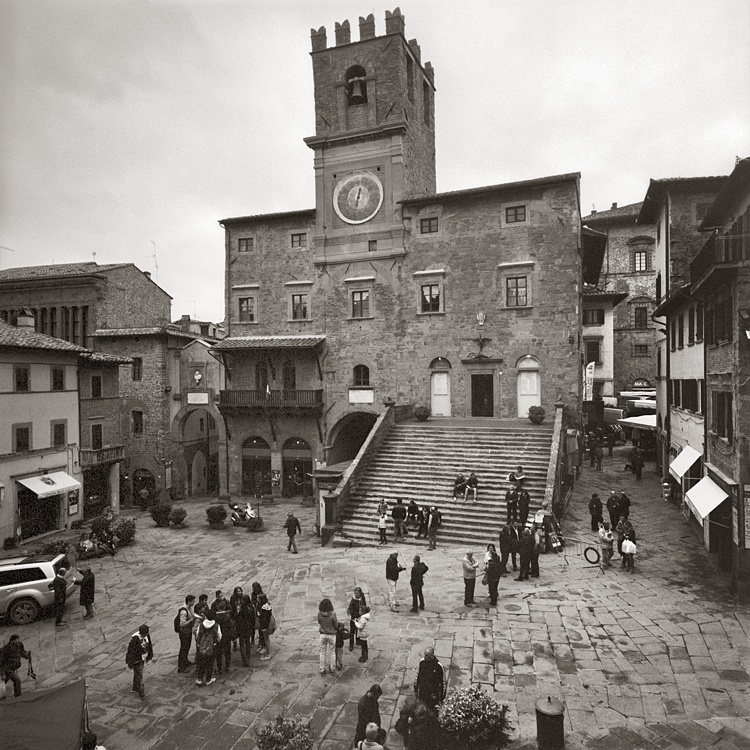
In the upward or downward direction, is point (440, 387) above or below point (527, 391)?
above

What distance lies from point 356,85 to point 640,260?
33179 mm

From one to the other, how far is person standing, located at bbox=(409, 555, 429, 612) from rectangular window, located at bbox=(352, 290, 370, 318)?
2095cm

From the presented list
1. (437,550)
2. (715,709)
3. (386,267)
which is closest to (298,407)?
(386,267)

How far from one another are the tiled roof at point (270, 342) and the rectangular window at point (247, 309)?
1341 millimetres

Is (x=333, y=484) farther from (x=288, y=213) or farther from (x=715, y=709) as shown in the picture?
(x=288, y=213)

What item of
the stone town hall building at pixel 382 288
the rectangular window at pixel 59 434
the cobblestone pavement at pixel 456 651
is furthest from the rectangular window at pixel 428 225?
the rectangular window at pixel 59 434

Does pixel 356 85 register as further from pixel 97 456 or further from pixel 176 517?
pixel 176 517

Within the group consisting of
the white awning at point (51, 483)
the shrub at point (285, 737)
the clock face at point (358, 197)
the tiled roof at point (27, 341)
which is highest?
the clock face at point (358, 197)

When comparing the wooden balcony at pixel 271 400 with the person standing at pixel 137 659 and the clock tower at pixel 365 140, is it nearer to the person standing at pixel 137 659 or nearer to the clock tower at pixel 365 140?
the clock tower at pixel 365 140

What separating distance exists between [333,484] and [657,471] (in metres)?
19.5

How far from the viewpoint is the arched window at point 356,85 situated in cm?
3300

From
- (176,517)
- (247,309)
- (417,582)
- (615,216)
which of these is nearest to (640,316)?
(615,216)

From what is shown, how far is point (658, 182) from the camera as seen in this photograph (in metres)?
27.0

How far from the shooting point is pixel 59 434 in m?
27.8
